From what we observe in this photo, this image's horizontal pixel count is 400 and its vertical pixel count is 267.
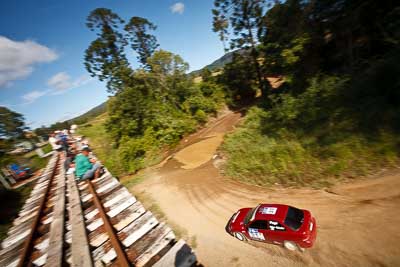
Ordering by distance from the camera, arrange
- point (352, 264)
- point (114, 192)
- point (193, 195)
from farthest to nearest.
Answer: point (193, 195) < point (114, 192) < point (352, 264)

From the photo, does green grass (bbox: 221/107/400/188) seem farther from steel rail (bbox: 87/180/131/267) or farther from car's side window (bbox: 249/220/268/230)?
steel rail (bbox: 87/180/131/267)

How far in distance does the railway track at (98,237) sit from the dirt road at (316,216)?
3059 mm

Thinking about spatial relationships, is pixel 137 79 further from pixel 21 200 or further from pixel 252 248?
pixel 252 248

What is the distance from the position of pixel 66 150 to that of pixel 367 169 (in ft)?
58.6

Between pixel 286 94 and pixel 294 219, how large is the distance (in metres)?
13.0

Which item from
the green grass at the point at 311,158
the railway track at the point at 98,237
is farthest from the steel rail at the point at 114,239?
the green grass at the point at 311,158

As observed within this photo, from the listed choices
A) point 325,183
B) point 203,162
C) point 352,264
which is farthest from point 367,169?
point 203,162

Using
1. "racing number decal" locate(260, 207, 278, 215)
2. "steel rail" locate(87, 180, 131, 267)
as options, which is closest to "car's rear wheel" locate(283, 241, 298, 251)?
"racing number decal" locate(260, 207, 278, 215)

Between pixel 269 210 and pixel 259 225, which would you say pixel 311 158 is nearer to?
pixel 269 210

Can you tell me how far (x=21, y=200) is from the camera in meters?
12.7

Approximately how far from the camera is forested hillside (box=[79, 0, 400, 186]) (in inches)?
333

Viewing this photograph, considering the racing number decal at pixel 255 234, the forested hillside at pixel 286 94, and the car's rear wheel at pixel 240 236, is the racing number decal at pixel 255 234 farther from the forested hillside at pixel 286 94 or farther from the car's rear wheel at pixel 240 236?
the forested hillside at pixel 286 94

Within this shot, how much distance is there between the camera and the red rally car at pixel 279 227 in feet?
16.1

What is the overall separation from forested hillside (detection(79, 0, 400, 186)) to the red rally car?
2.72m
